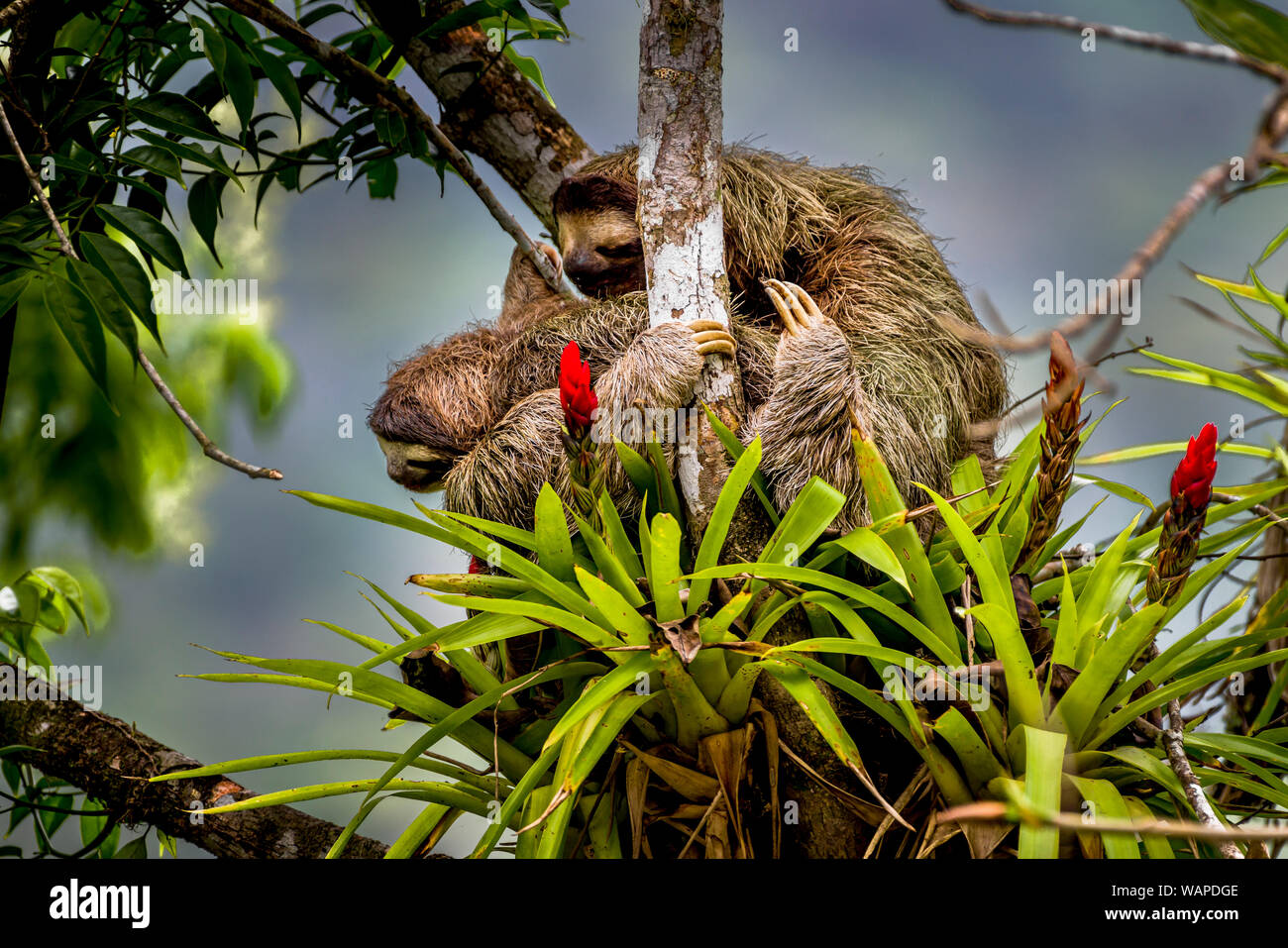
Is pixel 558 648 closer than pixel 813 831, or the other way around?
pixel 813 831

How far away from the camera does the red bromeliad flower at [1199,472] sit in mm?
1104

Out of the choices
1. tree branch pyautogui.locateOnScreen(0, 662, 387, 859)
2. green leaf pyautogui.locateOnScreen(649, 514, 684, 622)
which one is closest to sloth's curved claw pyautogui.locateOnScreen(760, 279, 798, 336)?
green leaf pyautogui.locateOnScreen(649, 514, 684, 622)

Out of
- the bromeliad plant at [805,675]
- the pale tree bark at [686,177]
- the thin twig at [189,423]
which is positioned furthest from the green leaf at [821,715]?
the thin twig at [189,423]

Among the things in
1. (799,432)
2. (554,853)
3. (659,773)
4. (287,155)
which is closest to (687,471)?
(799,432)

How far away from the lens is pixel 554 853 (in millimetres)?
1229

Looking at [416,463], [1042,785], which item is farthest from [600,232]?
[1042,785]

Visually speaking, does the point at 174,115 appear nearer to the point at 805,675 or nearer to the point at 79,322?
the point at 79,322

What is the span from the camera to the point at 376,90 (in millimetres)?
2059

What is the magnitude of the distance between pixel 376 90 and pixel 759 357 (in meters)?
1.04

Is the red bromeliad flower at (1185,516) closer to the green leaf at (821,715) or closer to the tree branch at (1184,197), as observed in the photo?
the green leaf at (821,715)

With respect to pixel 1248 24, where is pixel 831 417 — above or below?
below

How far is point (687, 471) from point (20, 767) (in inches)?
68.8

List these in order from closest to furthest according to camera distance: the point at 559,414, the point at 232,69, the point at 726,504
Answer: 1. the point at 726,504
2. the point at 559,414
3. the point at 232,69
